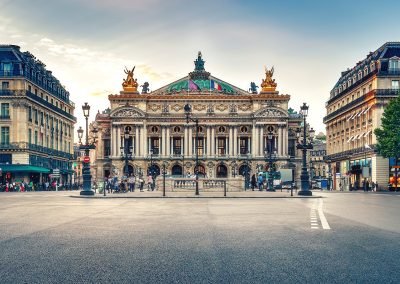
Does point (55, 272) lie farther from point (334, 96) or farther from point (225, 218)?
point (334, 96)

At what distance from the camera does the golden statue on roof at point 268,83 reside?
118938mm

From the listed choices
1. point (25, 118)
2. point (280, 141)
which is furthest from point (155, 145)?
point (25, 118)

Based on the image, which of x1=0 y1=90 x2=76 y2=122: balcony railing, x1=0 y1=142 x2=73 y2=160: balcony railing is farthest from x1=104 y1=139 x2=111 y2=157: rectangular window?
x1=0 y1=142 x2=73 y2=160: balcony railing

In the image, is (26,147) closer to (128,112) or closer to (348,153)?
(128,112)

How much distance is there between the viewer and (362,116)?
76.1m

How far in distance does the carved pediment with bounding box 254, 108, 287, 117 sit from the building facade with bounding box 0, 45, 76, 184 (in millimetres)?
43727

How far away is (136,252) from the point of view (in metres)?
11.1

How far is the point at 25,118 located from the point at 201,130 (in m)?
48.1

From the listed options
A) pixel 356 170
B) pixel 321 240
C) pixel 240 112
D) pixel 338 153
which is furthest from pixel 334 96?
pixel 321 240

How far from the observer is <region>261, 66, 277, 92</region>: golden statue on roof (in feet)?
390

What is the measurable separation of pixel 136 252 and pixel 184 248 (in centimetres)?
113

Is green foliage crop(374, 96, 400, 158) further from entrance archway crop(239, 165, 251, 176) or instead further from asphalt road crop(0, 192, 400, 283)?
entrance archway crop(239, 165, 251, 176)

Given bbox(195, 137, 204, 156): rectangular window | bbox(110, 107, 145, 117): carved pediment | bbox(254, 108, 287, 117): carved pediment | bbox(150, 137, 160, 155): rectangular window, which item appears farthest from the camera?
bbox(195, 137, 204, 156): rectangular window

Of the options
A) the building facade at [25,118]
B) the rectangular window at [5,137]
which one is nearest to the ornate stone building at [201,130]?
the building facade at [25,118]
